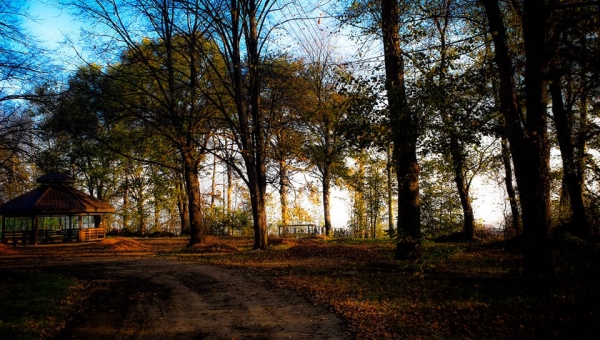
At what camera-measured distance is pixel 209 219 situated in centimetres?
3628

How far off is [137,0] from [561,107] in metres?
18.1

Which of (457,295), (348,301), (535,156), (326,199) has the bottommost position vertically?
(348,301)

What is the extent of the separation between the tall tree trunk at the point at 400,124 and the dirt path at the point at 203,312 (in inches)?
147

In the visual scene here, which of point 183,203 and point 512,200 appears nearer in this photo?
point 512,200

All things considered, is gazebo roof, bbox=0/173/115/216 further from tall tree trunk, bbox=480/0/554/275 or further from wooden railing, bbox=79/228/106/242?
tall tree trunk, bbox=480/0/554/275

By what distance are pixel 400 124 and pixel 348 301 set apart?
14.4ft

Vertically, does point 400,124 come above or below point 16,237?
above

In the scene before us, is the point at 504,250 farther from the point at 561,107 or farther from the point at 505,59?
the point at 505,59

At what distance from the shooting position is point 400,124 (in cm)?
997

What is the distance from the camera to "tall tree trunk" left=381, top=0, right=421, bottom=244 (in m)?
9.95

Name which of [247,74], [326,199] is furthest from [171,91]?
[326,199]

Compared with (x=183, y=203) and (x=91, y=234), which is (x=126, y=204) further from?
(x=91, y=234)

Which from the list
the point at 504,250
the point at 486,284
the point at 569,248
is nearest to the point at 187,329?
the point at 486,284

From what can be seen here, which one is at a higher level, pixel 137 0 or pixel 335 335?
pixel 137 0
